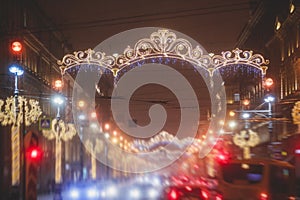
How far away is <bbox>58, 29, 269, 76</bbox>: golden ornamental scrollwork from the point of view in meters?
18.8

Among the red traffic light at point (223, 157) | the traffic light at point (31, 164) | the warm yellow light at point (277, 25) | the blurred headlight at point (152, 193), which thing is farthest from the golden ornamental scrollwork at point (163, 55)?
the warm yellow light at point (277, 25)

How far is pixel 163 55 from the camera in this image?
19.1m

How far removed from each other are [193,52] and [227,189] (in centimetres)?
462

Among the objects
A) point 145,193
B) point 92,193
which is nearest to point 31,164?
point 145,193

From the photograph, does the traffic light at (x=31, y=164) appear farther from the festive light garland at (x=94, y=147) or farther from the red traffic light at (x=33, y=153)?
the festive light garland at (x=94, y=147)

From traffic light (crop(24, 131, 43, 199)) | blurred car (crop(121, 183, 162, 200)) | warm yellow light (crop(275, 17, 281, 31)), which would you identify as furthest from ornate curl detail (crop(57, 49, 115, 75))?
warm yellow light (crop(275, 17, 281, 31))

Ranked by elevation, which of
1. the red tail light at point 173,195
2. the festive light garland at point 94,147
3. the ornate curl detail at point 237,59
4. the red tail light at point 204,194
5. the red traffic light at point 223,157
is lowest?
the festive light garland at point 94,147

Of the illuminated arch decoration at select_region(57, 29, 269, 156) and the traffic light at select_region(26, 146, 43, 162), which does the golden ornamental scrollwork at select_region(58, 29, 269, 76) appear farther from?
the traffic light at select_region(26, 146, 43, 162)

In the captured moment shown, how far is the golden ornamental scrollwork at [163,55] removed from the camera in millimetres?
18797

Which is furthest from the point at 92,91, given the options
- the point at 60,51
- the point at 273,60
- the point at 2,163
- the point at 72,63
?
the point at 72,63

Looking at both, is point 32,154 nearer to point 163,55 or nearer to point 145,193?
point 163,55

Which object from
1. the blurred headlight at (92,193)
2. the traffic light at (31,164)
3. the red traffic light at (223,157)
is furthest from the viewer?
the blurred headlight at (92,193)

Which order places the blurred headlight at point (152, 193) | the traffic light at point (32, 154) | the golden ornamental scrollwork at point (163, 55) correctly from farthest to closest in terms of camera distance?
the blurred headlight at point (152, 193) → the golden ornamental scrollwork at point (163, 55) → the traffic light at point (32, 154)

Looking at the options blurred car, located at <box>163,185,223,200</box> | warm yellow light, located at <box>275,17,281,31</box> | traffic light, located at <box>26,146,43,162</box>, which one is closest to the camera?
traffic light, located at <box>26,146,43,162</box>
